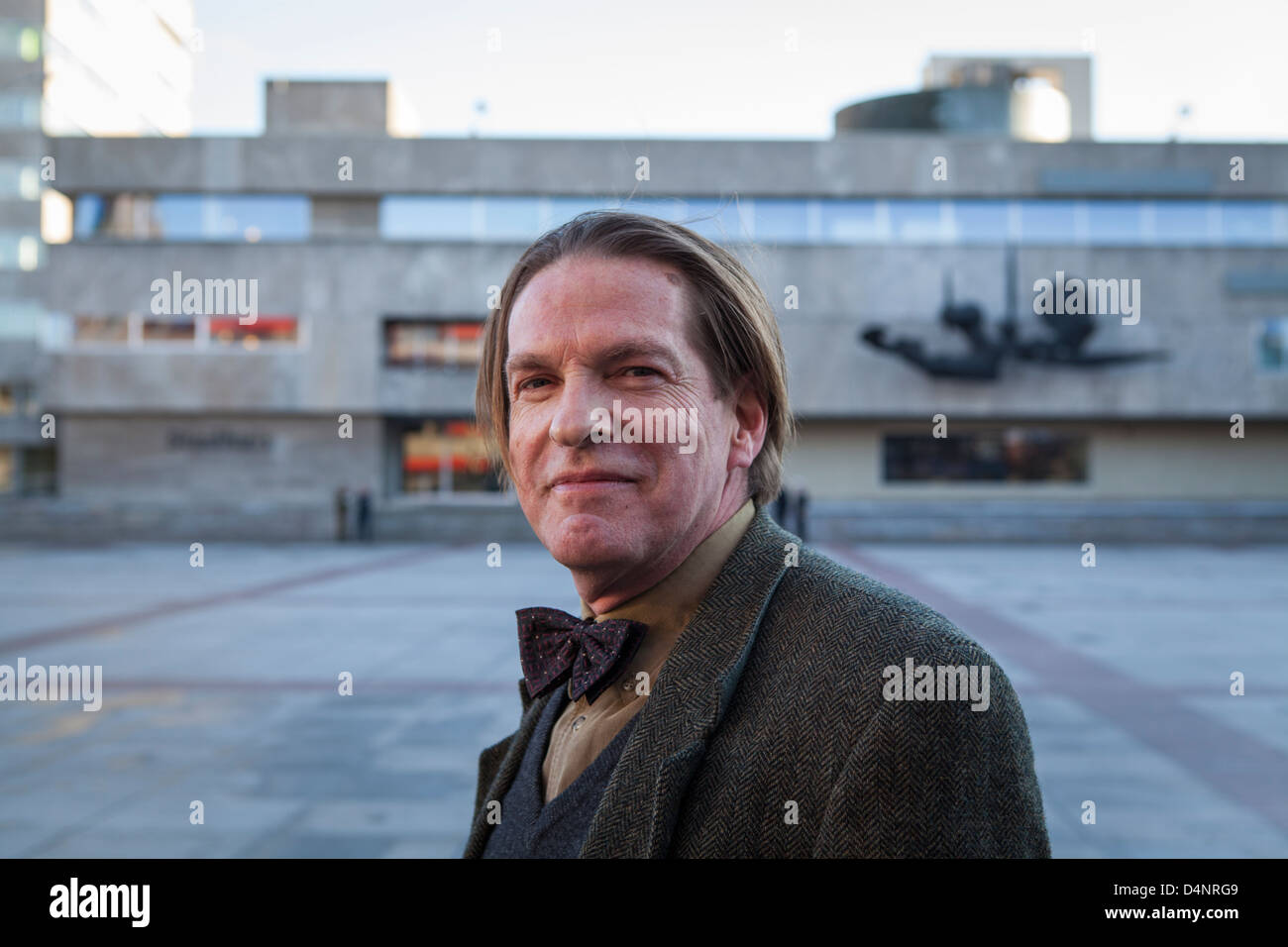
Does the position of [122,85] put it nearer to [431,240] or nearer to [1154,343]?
[431,240]

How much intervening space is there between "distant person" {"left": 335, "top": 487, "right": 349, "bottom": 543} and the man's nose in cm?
2454

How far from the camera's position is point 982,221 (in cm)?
2620

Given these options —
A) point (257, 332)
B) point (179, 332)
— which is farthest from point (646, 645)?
point (179, 332)

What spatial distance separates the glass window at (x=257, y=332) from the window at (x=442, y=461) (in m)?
4.53

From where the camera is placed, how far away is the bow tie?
150 cm

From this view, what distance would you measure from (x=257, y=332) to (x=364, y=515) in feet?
22.1

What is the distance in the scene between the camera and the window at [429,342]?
2659 centimetres

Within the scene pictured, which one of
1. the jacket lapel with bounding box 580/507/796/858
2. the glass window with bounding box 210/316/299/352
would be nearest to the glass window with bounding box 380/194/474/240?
the glass window with bounding box 210/316/299/352

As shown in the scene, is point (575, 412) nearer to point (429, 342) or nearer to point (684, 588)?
point (684, 588)

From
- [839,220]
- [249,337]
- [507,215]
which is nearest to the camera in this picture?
[249,337]

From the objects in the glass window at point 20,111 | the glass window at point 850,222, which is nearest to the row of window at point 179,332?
the glass window at point 850,222

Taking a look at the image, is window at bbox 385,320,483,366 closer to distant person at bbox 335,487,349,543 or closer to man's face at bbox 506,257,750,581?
distant person at bbox 335,487,349,543

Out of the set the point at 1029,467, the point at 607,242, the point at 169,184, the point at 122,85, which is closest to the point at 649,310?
the point at 607,242

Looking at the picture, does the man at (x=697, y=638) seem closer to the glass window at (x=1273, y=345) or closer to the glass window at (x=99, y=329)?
the glass window at (x=99, y=329)
